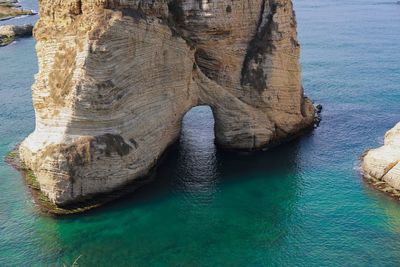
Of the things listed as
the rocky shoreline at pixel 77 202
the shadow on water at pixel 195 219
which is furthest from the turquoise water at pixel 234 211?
the rocky shoreline at pixel 77 202

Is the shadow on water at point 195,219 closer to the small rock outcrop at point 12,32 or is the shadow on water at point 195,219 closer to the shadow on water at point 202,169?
the shadow on water at point 202,169

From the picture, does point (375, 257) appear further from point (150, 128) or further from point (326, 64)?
point (326, 64)

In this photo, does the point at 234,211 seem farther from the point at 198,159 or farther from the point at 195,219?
the point at 198,159

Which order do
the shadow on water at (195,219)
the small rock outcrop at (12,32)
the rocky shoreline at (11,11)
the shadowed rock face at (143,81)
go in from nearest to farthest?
the shadow on water at (195,219)
the shadowed rock face at (143,81)
the small rock outcrop at (12,32)
the rocky shoreline at (11,11)

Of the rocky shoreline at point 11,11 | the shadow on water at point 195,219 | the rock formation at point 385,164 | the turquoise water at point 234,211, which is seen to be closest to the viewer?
the turquoise water at point 234,211

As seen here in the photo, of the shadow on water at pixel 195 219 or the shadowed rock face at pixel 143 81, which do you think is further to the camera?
the shadowed rock face at pixel 143 81

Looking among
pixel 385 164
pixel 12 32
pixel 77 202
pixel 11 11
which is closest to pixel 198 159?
pixel 77 202
